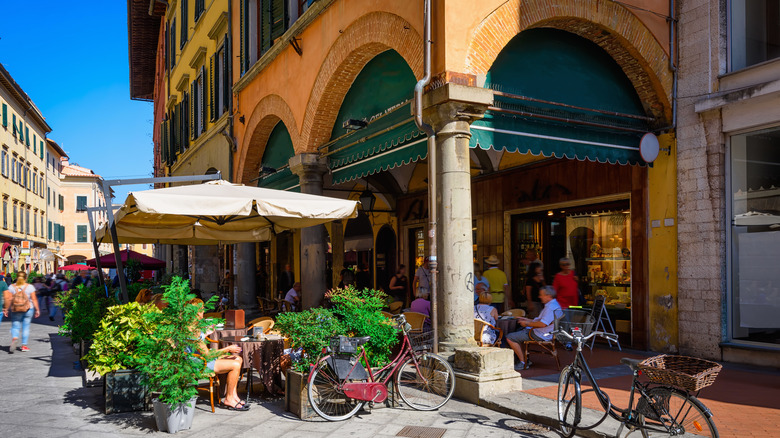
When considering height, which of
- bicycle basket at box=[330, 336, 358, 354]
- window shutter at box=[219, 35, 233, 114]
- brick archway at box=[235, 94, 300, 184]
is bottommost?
bicycle basket at box=[330, 336, 358, 354]

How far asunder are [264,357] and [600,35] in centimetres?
634

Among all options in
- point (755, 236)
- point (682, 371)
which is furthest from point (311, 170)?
point (682, 371)

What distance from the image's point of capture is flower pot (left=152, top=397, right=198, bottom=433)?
5402 mm

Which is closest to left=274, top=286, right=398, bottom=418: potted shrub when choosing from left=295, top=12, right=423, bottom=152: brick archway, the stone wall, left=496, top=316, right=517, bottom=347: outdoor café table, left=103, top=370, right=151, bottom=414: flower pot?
left=103, top=370, right=151, bottom=414: flower pot

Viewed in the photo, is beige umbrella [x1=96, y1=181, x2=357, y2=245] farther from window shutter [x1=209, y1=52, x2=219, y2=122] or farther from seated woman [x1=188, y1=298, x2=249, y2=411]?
window shutter [x1=209, y1=52, x2=219, y2=122]

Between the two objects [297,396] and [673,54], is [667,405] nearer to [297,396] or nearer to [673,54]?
[297,396]

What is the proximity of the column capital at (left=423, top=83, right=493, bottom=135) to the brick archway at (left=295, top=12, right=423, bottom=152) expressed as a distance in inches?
26.2

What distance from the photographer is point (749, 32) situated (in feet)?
28.0

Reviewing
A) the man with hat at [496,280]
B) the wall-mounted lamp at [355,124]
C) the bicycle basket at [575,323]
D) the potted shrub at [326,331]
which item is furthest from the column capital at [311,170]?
the bicycle basket at [575,323]

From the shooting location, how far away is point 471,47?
24.0 feet

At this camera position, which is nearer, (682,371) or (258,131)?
(682,371)

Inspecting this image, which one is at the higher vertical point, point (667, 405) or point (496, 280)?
point (496, 280)

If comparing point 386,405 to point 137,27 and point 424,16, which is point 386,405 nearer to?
point 424,16

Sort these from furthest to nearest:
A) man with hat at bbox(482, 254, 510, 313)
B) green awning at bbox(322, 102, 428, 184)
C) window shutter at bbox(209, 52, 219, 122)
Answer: window shutter at bbox(209, 52, 219, 122)
man with hat at bbox(482, 254, 510, 313)
green awning at bbox(322, 102, 428, 184)
